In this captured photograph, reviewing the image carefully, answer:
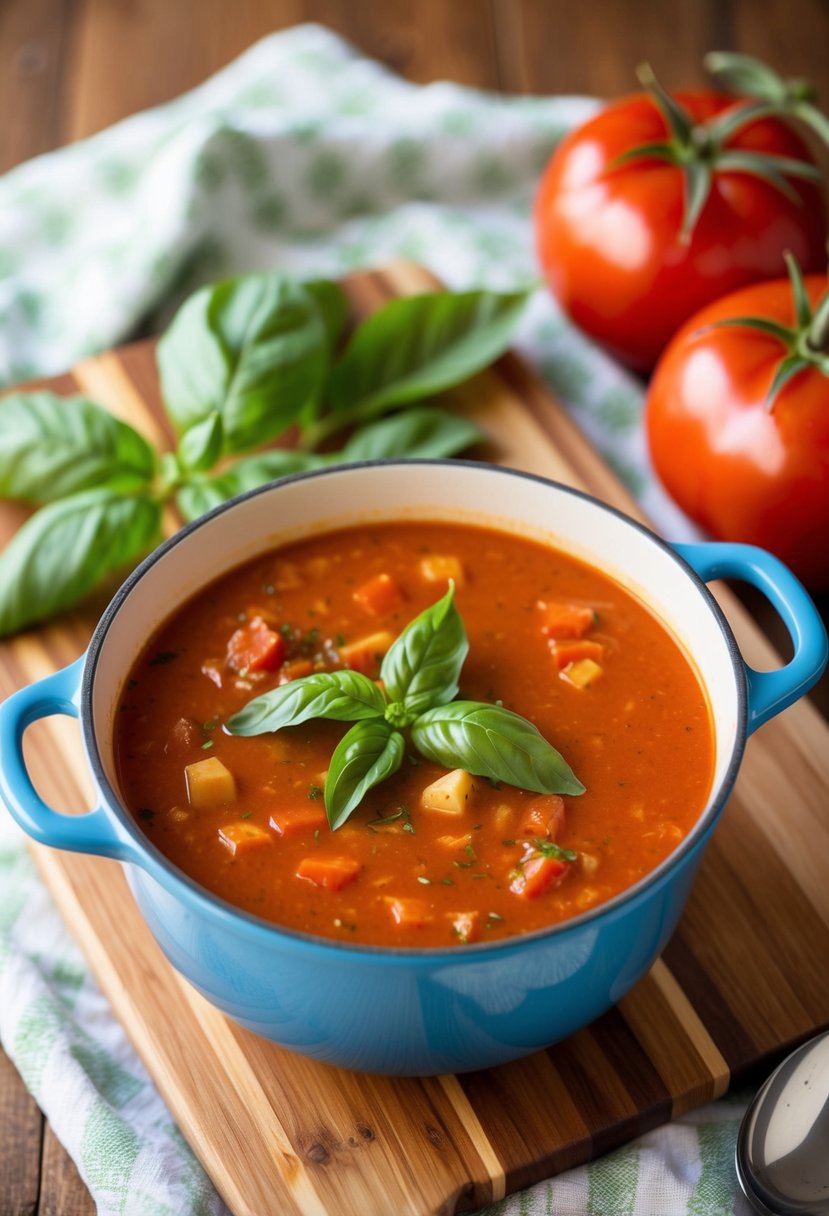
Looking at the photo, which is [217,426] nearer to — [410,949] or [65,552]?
[65,552]

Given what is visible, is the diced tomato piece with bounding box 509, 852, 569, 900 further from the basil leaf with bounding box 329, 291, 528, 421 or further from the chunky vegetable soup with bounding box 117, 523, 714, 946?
the basil leaf with bounding box 329, 291, 528, 421

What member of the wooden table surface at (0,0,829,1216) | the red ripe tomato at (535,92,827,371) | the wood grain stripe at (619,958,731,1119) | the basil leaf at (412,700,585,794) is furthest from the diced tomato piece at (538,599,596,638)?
the wooden table surface at (0,0,829,1216)

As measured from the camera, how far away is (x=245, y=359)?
3115mm

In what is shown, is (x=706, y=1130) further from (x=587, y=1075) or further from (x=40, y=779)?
(x=40, y=779)

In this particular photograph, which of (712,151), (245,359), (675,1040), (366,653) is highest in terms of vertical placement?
(712,151)

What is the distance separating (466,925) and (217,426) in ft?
4.39

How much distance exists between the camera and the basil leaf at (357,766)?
213 cm

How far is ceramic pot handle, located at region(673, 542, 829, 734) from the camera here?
2195mm

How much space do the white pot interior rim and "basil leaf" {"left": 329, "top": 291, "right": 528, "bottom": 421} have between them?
0.69 metres

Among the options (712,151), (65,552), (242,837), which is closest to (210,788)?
(242,837)

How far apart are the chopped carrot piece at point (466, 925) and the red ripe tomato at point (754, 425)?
1.30 metres

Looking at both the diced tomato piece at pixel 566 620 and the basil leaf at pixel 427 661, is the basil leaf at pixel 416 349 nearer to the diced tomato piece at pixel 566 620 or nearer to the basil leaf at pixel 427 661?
the diced tomato piece at pixel 566 620

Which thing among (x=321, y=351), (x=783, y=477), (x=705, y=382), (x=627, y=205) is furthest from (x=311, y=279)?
(x=783, y=477)

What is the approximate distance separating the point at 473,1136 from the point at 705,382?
165 cm
